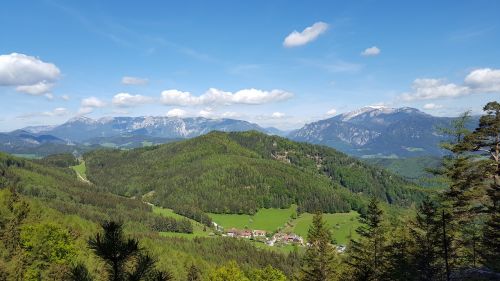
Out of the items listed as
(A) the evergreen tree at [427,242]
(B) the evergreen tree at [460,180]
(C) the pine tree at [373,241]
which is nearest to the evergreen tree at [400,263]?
(A) the evergreen tree at [427,242]

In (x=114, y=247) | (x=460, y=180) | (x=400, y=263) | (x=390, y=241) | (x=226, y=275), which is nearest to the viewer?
(x=114, y=247)

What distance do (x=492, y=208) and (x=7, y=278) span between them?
53442 mm

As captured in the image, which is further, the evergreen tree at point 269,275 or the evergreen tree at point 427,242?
the evergreen tree at point 269,275

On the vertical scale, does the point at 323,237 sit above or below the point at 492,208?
below

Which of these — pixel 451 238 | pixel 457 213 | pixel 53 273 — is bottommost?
pixel 53 273

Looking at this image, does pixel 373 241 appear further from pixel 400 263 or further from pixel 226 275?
pixel 226 275

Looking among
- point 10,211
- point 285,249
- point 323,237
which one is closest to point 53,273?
point 10,211

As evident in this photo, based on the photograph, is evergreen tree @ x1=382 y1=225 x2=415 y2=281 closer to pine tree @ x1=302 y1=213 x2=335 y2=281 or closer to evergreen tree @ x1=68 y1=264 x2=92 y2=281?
pine tree @ x1=302 y1=213 x2=335 y2=281

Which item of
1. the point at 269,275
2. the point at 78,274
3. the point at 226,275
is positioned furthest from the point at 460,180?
the point at 269,275

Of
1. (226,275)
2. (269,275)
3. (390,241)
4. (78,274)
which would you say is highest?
(78,274)

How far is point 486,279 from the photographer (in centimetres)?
3631

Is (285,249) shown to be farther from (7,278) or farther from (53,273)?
(7,278)

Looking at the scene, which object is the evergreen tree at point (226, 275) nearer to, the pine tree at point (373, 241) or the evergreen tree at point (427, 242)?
the pine tree at point (373, 241)

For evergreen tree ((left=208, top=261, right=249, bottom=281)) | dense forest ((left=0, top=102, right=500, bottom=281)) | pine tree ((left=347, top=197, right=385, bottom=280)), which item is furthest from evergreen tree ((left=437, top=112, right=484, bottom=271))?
evergreen tree ((left=208, top=261, right=249, bottom=281))
